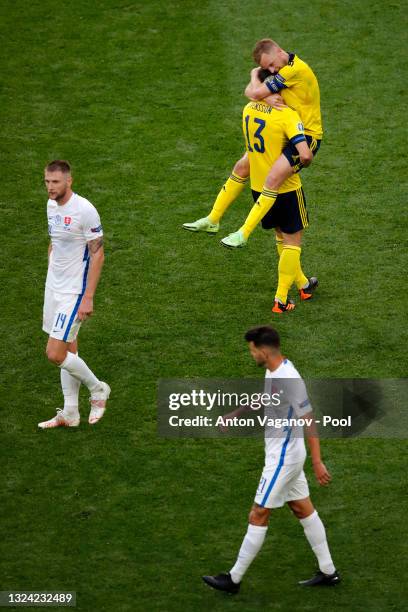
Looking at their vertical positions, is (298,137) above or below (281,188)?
above

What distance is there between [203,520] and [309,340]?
283 cm

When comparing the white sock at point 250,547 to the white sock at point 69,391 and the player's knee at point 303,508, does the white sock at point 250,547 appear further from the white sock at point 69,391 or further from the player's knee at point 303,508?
the white sock at point 69,391

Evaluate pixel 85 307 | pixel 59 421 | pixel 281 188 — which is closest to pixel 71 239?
pixel 85 307

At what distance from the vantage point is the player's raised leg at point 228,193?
11875 mm

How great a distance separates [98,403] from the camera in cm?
1006

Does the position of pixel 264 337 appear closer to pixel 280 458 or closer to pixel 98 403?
pixel 280 458

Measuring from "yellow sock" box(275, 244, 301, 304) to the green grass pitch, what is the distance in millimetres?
297

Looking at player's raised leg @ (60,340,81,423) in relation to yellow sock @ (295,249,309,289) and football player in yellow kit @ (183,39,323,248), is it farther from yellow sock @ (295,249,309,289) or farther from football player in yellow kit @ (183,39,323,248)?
yellow sock @ (295,249,309,289)

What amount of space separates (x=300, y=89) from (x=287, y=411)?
4419 millimetres

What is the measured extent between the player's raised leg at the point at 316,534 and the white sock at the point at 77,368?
243cm

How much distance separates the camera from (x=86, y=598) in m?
8.04

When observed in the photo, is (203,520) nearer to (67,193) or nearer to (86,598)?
(86,598)

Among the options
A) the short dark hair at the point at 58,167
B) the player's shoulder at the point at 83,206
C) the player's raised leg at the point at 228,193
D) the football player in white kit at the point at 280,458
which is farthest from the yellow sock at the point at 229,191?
the football player in white kit at the point at 280,458

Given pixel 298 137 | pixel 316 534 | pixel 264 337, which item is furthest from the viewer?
pixel 298 137
